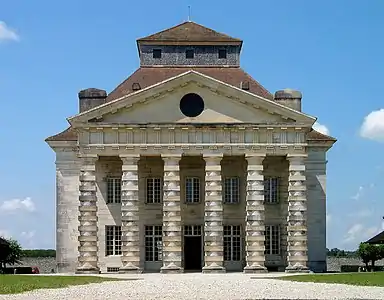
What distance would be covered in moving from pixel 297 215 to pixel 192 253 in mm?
7307

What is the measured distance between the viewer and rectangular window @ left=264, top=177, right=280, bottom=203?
55562mm

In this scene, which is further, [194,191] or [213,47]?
[213,47]

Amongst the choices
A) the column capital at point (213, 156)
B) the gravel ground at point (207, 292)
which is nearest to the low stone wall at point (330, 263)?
the column capital at point (213, 156)

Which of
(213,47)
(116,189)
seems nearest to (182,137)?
(116,189)

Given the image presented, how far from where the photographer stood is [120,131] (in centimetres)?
5181

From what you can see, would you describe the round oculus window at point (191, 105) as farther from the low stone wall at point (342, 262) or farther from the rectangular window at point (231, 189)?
the low stone wall at point (342, 262)

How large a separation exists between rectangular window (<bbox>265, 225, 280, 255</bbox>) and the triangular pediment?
24.3 ft

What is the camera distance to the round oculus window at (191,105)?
52.4 m

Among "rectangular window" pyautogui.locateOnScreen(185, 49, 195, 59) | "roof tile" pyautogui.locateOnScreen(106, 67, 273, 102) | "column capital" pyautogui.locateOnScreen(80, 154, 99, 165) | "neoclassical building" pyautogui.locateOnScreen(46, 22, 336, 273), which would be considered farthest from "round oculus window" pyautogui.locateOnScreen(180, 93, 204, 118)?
"rectangular window" pyautogui.locateOnScreen(185, 49, 195, 59)

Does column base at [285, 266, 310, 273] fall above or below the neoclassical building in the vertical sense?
below

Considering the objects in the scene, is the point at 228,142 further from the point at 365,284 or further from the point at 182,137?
the point at 365,284

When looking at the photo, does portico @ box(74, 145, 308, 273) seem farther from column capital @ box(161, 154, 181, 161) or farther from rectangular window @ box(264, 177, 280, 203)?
rectangular window @ box(264, 177, 280, 203)

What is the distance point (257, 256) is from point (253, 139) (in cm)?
682

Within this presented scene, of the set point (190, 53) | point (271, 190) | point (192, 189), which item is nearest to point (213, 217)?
point (192, 189)
